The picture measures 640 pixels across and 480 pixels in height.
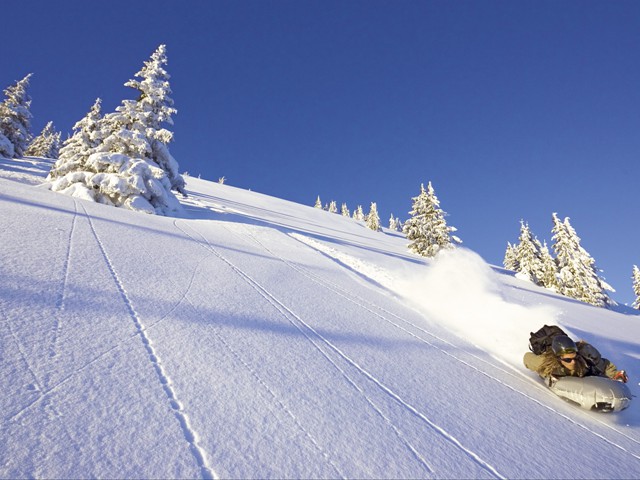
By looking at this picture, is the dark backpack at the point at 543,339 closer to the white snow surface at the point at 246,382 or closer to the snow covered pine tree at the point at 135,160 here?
the white snow surface at the point at 246,382

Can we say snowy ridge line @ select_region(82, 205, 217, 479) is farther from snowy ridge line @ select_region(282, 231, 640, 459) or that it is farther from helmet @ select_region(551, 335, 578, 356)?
helmet @ select_region(551, 335, 578, 356)

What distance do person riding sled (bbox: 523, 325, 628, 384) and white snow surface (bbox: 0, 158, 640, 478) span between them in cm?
30

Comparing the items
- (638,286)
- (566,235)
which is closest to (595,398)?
(566,235)

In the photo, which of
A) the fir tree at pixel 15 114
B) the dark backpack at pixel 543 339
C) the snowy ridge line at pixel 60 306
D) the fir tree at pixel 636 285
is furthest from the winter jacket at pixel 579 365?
the fir tree at pixel 636 285

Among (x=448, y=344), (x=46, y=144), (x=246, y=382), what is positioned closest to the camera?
(x=246, y=382)

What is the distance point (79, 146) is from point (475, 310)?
1065 inches

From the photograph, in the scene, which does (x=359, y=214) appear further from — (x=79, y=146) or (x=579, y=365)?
(x=579, y=365)

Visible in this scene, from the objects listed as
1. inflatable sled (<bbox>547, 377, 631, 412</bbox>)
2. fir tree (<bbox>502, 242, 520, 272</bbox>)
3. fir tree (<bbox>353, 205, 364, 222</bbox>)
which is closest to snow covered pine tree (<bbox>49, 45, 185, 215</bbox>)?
inflatable sled (<bbox>547, 377, 631, 412</bbox>)

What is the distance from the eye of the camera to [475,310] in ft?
28.9

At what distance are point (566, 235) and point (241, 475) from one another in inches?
1621

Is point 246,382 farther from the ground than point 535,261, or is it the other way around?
point 535,261

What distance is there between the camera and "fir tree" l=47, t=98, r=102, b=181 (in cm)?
1962

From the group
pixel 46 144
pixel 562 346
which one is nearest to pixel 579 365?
pixel 562 346

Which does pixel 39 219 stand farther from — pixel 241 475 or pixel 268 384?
pixel 241 475
